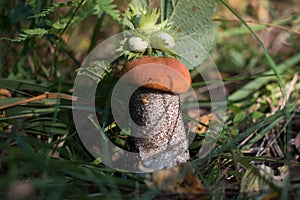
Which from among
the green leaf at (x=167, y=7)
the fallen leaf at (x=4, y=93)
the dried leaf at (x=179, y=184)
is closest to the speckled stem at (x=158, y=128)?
the dried leaf at (x=179, y=184)

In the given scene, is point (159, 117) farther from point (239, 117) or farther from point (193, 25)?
point (239, 117)

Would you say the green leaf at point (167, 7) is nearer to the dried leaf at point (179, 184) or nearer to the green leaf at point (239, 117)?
the green leaf at point (239, 117)

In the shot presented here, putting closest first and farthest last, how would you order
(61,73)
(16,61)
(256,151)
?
(256,151)
(16,61)
(61,73)

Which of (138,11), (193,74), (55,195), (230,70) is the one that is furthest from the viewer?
(230,70)

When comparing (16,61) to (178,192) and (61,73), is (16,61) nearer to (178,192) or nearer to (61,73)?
(61,73)

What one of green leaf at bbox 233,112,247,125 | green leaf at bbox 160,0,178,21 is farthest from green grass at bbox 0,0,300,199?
green leaf at bbox 160,0,178,21

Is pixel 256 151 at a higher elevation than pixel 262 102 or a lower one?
lower

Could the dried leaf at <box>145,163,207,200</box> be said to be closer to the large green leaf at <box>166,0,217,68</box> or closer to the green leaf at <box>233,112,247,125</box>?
the large green leaf at <box>166,0,217,68</box>

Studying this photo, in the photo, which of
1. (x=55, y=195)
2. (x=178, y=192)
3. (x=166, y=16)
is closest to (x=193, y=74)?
(x=166, y=16)
